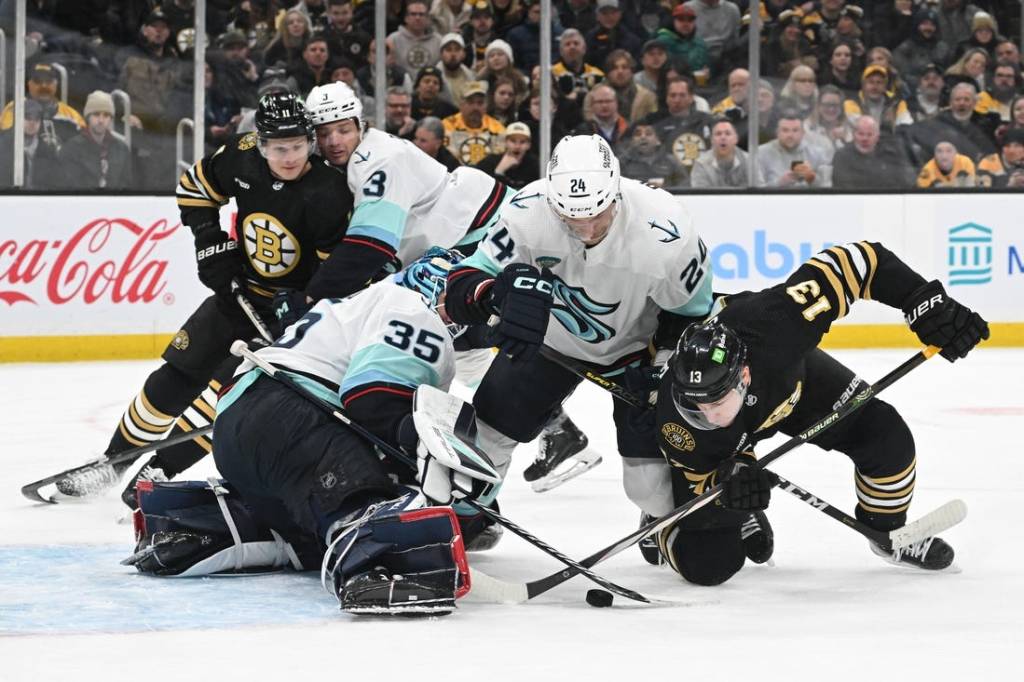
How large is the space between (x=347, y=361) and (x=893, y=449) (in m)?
1.22

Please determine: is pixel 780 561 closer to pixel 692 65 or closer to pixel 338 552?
pixel 338 552

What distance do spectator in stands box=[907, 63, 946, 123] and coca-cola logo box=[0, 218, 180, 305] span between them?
3913 millimetres

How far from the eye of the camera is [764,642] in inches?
116

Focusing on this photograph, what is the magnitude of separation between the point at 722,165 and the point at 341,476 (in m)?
5.35

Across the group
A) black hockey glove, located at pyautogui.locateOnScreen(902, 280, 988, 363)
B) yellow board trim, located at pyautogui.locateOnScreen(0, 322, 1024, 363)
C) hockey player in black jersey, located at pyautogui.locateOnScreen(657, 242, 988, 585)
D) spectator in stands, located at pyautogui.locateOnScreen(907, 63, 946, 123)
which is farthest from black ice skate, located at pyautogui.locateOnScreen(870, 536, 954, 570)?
spectator in stands, located at pyautogui.locateOnScreen(907, 63, 946, 123)

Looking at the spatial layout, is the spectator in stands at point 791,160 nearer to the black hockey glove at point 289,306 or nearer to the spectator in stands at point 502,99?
the spectator in stands at point 502,99

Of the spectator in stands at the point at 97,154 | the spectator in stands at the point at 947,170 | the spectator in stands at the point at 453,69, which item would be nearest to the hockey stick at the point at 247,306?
the spectator in stands at the point at 97,154

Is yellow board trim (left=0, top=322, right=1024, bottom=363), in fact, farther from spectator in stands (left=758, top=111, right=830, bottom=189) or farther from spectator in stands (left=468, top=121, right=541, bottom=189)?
spectator in stands (left=468, top=121, right=541, bottom=189)

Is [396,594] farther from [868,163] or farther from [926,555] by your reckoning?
[868,163]

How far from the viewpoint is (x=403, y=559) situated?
10.5ft

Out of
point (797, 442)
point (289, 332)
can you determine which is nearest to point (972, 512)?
point (797, 442)

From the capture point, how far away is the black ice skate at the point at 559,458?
16.1 feet

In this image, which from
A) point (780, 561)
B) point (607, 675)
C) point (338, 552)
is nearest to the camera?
point (607, 675)

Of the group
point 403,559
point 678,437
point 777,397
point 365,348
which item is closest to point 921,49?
point 777,397
